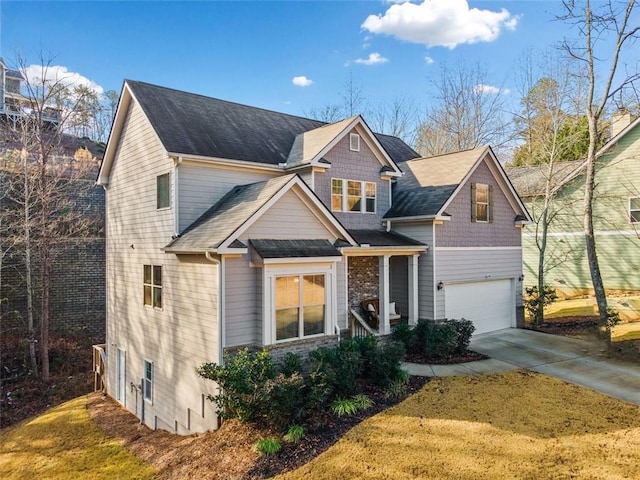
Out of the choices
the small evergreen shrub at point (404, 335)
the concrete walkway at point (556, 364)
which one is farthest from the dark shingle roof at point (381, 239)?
the concrete walkway at point (556, 364)

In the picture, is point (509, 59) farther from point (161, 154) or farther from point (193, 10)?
point (161, 154)

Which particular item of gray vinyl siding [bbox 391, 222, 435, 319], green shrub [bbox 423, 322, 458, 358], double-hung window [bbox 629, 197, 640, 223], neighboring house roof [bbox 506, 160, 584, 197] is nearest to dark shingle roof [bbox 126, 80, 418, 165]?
gray vinyl siding [bbox 391, 222, 435, 319]

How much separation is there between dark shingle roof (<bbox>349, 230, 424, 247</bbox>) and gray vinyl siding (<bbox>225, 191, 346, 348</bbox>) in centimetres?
319

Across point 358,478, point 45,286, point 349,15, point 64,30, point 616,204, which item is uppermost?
point 349,15

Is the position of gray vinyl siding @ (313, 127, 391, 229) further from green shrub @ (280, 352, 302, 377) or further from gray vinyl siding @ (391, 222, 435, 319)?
green shrub @ (280, 352, 302, 377)

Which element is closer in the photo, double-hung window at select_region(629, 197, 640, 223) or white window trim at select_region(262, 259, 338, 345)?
white window trim at select_region(262, 259, 338, 345)

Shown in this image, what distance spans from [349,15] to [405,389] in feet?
49.5

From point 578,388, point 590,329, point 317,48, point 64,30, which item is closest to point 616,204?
point 590,329

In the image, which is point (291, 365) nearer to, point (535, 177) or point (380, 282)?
point (380, 282)

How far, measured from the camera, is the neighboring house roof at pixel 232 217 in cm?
930

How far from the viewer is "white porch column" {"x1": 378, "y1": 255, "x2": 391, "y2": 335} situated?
1327 cm

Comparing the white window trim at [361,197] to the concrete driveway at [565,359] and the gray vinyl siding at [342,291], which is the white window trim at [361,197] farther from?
the concrete driveway at [565,359]

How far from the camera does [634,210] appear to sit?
20156mm

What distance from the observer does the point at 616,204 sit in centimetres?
2086
